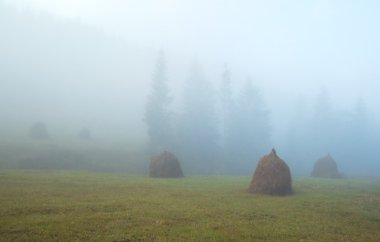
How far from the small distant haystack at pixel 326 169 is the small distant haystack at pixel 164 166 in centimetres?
2334

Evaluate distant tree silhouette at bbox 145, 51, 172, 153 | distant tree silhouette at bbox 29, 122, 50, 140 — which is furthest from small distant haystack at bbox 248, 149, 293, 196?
distant tree silhouette at bbox 29, 122, 50, 140

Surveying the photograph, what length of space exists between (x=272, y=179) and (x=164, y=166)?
14415 millimetres

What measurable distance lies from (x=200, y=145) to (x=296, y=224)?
53111mm

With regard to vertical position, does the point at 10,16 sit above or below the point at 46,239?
above

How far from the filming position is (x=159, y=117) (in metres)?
66.1

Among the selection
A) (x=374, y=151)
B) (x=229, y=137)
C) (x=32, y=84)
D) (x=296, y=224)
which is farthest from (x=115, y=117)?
(x=296, y=224)

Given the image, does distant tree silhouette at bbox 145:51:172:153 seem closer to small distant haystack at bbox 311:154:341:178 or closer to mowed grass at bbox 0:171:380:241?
small distant haystack at bbox 311:154:341:178

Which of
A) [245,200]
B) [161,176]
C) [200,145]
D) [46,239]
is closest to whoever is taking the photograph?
[46,239]

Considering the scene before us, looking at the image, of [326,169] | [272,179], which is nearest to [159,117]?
[326,169]

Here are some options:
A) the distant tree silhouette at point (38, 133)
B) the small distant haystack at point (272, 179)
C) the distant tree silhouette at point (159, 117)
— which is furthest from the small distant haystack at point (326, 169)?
the distant tree silhouette at point (38, 133)

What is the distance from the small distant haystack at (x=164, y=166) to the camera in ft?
119

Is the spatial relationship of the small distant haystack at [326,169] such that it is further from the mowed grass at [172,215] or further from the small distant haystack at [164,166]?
the mowed grass at [172,215]

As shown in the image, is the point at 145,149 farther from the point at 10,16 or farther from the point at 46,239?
the point at 10,16

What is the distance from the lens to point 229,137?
247 feet
